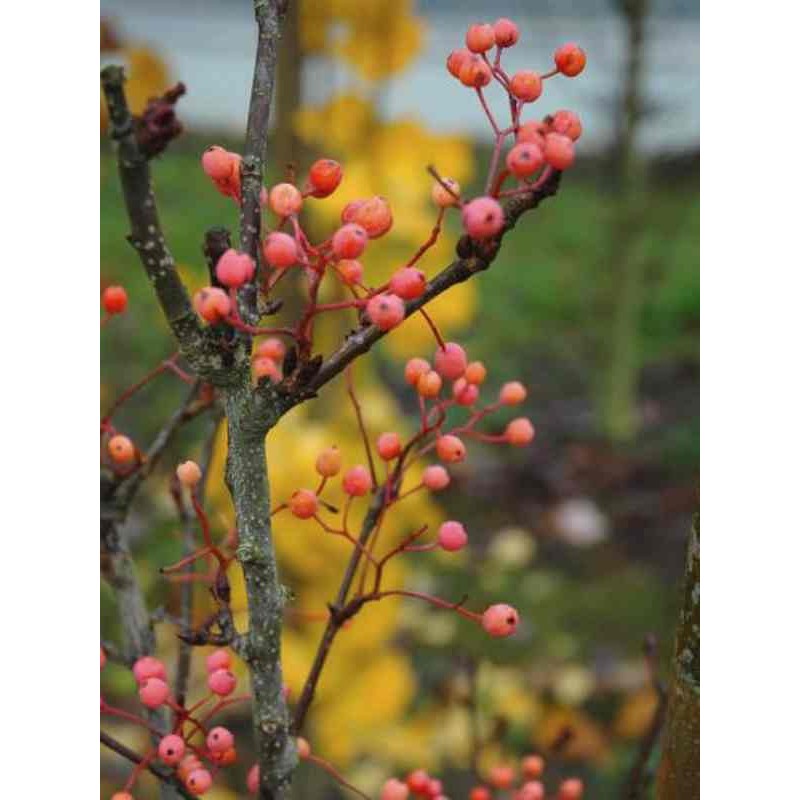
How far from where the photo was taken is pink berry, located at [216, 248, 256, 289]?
385 mm

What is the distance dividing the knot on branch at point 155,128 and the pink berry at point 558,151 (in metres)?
0.11

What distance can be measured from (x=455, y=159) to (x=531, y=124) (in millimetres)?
1075

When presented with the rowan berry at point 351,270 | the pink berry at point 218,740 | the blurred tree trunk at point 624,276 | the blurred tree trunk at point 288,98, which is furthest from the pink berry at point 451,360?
the blurred tree trunk at point 624,276

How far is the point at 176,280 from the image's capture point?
0.40 meters

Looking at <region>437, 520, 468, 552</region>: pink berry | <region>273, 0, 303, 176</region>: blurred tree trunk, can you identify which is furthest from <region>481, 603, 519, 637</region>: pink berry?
<region>273, 0, 303, 176</region>: blurred tree trunk

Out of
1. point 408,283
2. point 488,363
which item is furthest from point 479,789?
point 488,363

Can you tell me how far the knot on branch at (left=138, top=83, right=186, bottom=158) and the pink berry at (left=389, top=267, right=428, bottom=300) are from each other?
0.08 m

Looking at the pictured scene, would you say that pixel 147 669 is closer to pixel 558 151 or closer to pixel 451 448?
pixel 451 448

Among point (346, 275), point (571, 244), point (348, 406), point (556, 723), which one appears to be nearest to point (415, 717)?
point (556, 723)

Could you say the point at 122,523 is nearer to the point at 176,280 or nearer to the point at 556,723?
the point at 176,280

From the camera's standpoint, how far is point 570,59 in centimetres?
45

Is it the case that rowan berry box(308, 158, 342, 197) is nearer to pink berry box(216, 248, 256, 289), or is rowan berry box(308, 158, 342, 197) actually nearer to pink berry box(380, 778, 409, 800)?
pink berry box(216, 248, 256, 289)

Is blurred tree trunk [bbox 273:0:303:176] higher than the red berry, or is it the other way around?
blurred tree trunk [bbox 273:0:303:176]

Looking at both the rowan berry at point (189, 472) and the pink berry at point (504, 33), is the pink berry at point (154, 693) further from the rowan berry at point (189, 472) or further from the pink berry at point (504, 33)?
the pink berry at point (504, 33)
